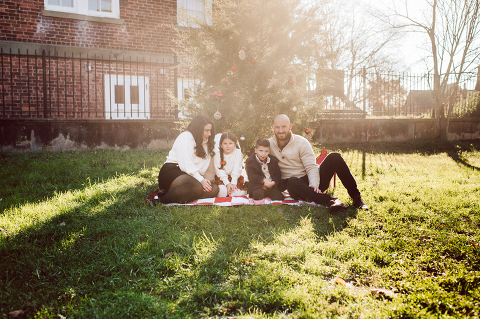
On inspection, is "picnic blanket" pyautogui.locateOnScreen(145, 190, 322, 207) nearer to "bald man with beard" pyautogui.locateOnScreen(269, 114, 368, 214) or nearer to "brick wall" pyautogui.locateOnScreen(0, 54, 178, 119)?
"bald man with beard" pyautogui.locateOnScreen(269, 114, 368, 214)

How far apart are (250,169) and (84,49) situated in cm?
875

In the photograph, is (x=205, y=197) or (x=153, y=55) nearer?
(x=205, y=197)

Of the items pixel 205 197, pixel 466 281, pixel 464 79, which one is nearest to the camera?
pixel 466 281

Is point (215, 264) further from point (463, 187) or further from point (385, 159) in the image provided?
point (385, 159)

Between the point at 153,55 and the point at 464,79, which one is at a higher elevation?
the point at 153,55

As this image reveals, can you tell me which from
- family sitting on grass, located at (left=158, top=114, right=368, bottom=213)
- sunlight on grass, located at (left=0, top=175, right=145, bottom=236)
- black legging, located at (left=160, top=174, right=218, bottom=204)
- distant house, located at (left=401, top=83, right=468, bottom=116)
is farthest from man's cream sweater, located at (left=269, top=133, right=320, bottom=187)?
distant house, located at (left=401, top=83, right=468, bottom=116)

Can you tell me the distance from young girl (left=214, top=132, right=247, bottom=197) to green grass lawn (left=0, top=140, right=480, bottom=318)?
0.78 m

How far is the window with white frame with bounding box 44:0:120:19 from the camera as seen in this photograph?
1023 cm

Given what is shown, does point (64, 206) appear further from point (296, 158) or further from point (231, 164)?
point (296, 158)

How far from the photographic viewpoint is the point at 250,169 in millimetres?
4402

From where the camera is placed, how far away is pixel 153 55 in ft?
36.5

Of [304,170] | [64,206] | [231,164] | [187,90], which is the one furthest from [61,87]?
[304,170]

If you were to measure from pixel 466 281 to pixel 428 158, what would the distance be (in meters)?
6.58

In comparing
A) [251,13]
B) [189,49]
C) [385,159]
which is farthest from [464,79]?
[189,49]
